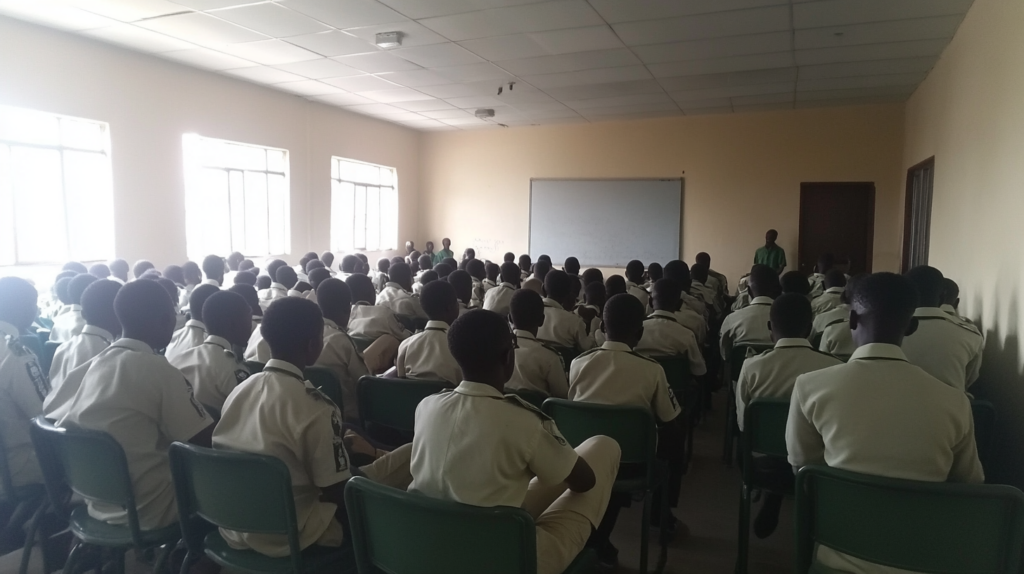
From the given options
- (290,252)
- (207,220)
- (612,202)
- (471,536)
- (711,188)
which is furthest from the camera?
(612,202)

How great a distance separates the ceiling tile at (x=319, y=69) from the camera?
6.77 meters

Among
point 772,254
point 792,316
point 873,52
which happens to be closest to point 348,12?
point 792,316

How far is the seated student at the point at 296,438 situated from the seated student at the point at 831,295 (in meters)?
3.90

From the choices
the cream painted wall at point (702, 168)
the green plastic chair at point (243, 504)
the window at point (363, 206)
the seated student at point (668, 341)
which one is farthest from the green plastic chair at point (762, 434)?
the window at point (363, 206)

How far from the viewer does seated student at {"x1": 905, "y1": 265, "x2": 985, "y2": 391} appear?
295cm

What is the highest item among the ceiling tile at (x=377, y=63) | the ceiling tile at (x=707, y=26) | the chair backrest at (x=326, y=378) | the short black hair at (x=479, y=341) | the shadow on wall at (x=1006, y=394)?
the ceiling tile at (x=377, y=63)

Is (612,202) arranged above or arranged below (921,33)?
below

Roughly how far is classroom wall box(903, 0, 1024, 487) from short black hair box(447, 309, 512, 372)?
2.21 meters

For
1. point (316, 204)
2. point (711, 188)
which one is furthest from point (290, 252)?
point (711, 188)

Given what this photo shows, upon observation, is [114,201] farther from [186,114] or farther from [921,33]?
[921,33]

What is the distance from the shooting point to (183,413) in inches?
78.9

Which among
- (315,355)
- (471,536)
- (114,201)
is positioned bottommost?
(471,536)

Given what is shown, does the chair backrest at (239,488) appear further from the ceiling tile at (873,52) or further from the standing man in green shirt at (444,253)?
the standing man in green shirt at (444,253)

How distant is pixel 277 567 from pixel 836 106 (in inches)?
374
